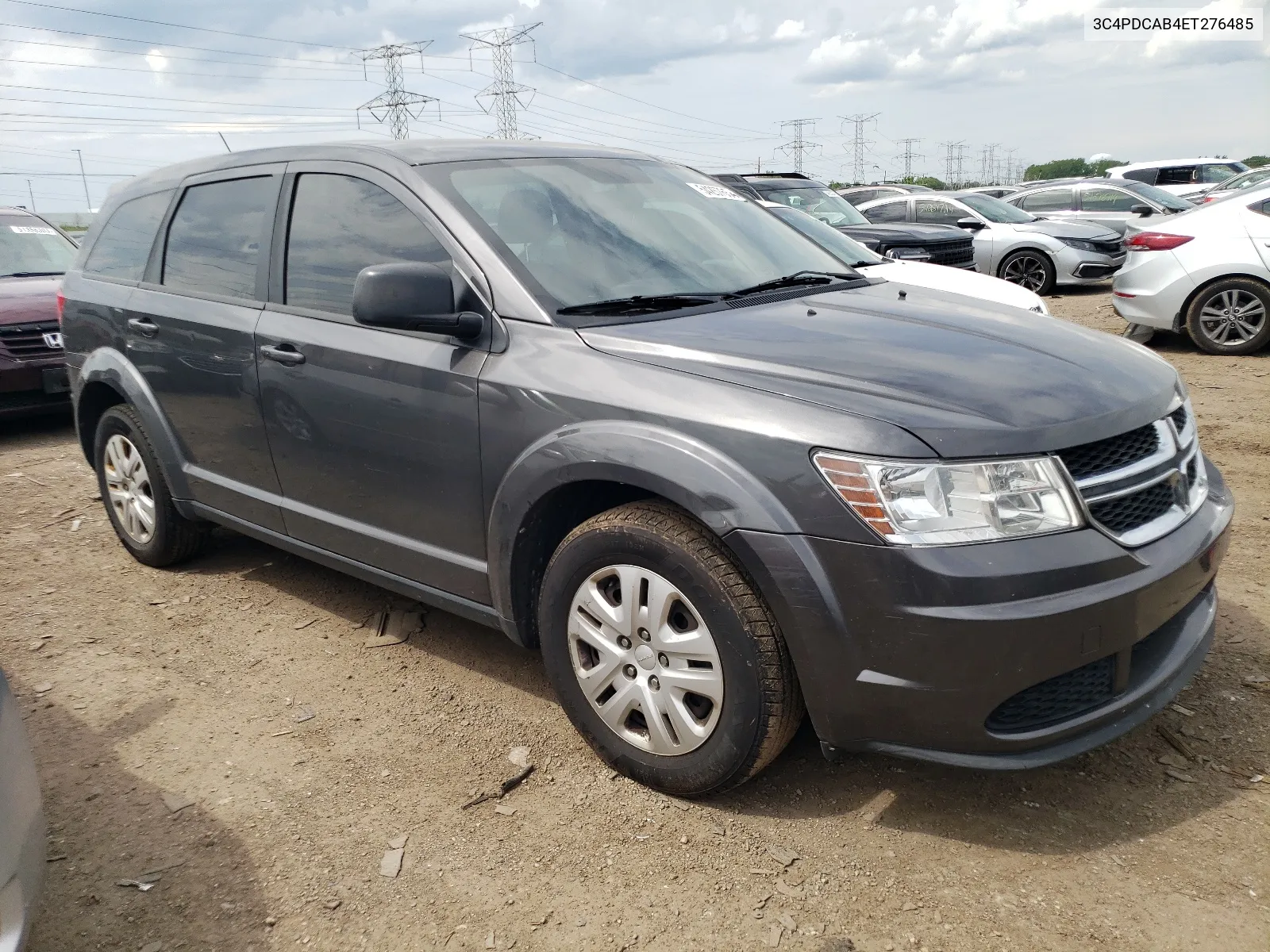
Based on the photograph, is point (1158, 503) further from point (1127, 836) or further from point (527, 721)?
point (527, 721)

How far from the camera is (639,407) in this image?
8.79ft

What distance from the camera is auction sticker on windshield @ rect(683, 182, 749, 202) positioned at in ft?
13.1

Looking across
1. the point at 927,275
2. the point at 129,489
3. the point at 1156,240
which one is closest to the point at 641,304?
the point at 129,489

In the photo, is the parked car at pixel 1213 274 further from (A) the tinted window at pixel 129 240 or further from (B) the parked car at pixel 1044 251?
(A) the tinted window at pixel 129 240

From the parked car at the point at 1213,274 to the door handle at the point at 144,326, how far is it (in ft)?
26.4

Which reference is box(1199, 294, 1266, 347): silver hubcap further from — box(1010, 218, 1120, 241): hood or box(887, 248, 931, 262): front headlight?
box(1010, 218, 1120, 241): hood

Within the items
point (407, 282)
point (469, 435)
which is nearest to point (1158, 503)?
point (469, 435)

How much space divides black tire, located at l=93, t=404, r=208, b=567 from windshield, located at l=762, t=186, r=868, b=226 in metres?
8.17

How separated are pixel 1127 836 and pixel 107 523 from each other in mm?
5221

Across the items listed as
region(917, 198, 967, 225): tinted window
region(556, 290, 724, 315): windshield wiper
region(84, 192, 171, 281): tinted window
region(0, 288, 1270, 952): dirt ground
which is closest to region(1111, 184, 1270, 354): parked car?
region(0, 288, 1270, 952): dirt ground

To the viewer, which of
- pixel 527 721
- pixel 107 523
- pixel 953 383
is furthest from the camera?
pixel 107 523

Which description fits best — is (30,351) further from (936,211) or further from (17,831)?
(936,211)

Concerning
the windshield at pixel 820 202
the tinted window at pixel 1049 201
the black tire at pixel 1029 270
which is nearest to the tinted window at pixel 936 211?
the black tire at pixel 1029 270

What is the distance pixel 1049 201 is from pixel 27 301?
14896mm
